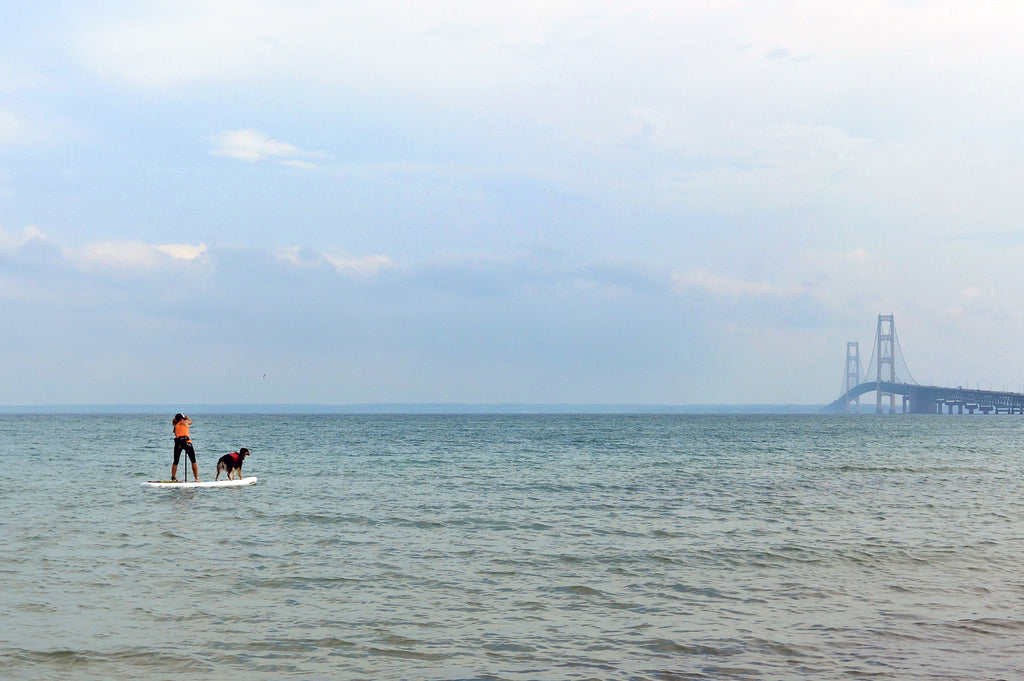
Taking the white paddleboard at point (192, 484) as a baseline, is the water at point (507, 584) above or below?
above

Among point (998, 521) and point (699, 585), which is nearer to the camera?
point (699, 585)

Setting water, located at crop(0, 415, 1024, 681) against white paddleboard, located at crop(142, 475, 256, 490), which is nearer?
water, located at crop(0, 415, 1024, 681)

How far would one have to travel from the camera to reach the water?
8961mm

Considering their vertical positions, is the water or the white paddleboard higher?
the water

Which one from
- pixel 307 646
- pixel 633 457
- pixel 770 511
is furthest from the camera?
pixel 633 457

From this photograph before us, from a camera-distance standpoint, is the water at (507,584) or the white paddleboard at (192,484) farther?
the white paddleboard at (192,484)

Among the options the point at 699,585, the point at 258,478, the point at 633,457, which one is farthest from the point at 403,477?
the point at 699,585

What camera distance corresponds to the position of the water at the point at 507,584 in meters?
8.96

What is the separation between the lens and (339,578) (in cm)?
1280

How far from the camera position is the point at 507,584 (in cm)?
1250

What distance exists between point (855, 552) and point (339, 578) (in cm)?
877

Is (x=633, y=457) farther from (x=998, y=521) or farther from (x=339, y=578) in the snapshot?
(x=339, y=578)

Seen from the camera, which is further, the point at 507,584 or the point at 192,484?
the point at 192,484

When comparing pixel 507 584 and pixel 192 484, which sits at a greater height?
pixel 507 584
